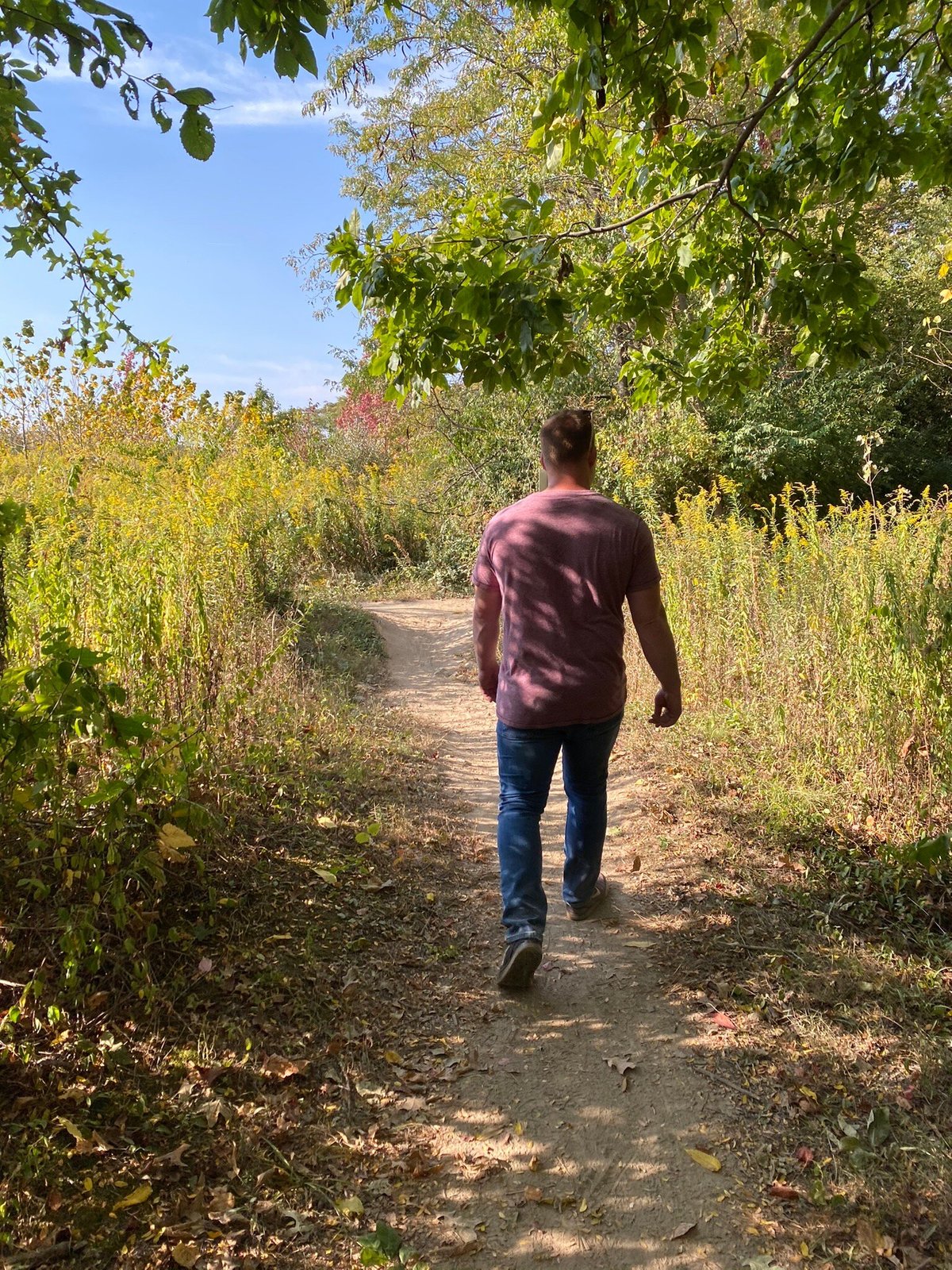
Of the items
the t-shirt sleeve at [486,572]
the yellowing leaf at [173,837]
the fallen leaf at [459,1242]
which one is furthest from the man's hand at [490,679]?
the fallen leaf at [459,1242]

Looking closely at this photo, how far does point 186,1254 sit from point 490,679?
2125 millimetres

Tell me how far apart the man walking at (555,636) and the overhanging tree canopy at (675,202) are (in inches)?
29.1

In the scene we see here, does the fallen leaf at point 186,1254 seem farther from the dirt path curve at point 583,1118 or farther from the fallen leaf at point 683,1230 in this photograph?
the fallen leaf at point 683,1230

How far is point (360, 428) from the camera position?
23.1m

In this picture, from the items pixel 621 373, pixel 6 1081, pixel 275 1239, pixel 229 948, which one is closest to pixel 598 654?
pixel 229 948

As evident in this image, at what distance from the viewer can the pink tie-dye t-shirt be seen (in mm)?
3039

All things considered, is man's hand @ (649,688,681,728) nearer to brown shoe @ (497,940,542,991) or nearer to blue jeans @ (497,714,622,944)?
blue jeans @ (497,714,622,944)

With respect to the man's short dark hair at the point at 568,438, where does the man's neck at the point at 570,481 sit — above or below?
below

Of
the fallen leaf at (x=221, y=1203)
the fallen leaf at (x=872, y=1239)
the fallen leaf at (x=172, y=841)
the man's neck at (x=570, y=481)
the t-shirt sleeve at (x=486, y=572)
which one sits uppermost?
the man's neck at (x=570, y=481)

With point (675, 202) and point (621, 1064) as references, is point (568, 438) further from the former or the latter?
point (621, 1064)

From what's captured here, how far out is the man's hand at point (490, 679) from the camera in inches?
134

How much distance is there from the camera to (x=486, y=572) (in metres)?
3.26

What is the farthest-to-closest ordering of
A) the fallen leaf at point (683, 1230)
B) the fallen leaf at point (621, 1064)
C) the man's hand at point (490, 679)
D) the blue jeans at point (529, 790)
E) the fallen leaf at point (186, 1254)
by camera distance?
the man's hand at point (490, 679) → the blue jeans at point (529, 790) → the fallen leaf at point (621, 1064) → the fallen leaf at point (683, 1230) → the fallen leaf at point (186, 1254)

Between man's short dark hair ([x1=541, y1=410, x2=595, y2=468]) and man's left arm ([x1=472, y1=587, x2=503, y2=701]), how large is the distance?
1.92 ft
